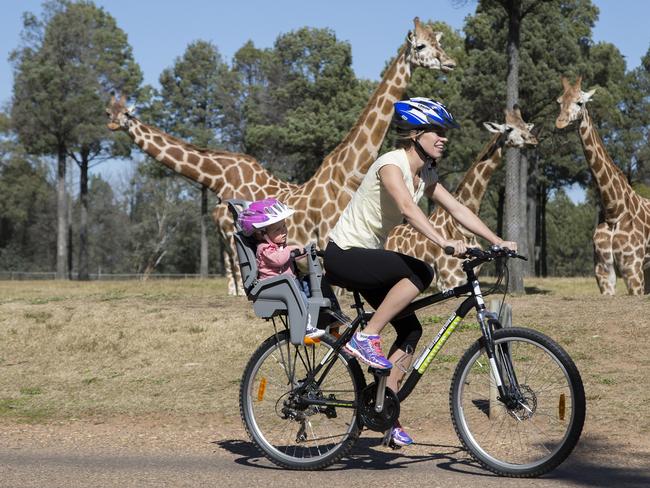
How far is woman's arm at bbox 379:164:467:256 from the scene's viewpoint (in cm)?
594

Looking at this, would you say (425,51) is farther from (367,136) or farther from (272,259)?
(272,259)

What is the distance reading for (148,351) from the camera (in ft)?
37.2

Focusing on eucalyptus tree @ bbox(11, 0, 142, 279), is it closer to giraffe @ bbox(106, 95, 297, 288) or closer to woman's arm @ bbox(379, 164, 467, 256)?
giraffe @ bbox(106, 95, 297, 288)

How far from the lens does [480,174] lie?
1733cm

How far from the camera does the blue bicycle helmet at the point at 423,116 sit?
6.21 m

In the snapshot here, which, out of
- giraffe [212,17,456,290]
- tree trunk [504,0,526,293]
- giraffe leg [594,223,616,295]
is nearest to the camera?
giraffe leg [594,223,616,295]

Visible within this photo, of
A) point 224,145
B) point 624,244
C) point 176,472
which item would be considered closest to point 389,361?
point 176,472

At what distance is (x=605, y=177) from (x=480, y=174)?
2.30 meters

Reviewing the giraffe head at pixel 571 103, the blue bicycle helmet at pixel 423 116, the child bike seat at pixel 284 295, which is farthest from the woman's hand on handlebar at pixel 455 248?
the giraffe head at pixel 571 103

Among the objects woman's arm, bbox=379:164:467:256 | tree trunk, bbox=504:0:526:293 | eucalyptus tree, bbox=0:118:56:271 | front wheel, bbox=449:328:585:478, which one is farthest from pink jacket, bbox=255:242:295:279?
eucalyptus tree, bbox=0:118:56:271

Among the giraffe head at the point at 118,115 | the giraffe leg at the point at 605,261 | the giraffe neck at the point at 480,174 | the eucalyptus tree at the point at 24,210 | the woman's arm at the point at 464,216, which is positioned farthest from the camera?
the eucalyptus tree at the point at 24,210

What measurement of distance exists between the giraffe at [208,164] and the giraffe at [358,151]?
1.53 m

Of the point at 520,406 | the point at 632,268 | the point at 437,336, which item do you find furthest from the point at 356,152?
the point at 520,406

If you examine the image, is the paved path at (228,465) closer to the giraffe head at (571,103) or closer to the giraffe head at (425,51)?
the giraffe head at (425,51)
